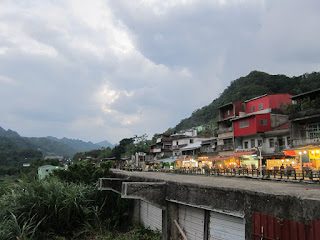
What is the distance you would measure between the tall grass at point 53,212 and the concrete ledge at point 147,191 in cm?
404

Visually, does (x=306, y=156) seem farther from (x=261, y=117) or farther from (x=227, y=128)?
(x=227, y=128)

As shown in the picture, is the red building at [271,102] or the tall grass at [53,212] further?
the red building at [271,102]

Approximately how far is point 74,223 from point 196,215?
5815mm

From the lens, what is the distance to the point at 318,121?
70.3 feet

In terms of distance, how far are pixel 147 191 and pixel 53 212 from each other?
4.77m

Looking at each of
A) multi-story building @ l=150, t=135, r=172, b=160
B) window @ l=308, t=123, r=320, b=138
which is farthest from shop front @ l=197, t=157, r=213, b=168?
multi-story building @ l=150, t=135, r=172, b=160

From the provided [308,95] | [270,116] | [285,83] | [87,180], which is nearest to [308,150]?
[308,95]

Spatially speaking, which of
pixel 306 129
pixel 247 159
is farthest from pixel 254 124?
pixel 306 129

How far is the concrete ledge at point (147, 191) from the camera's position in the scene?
578 cm

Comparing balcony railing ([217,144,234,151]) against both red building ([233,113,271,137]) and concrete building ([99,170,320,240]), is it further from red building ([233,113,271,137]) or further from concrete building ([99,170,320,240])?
concrete building ([99,170,320,240])

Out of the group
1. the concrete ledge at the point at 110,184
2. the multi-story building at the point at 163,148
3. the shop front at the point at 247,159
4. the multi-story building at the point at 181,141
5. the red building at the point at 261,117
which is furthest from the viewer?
the multi-story building at the point at 163,148

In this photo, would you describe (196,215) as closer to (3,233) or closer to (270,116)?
(3,233)

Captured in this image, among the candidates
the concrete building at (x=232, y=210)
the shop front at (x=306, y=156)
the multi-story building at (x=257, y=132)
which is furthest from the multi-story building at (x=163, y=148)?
the concrete building at (x=232, y=210)

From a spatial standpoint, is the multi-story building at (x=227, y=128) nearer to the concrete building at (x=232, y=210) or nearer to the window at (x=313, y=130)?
the window at (x=313, y=130)
